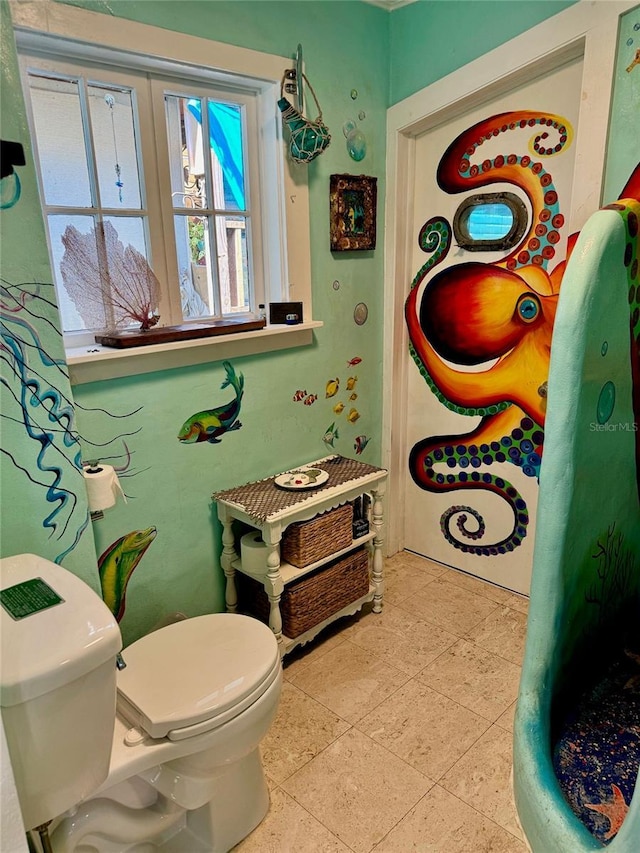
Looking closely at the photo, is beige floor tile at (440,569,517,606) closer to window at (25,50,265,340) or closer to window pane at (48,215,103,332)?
window at (25,50,265,340)

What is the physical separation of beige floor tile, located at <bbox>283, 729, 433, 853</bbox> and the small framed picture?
1793 mm

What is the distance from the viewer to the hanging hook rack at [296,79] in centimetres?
198

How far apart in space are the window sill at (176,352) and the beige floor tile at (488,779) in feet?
A: 4.86

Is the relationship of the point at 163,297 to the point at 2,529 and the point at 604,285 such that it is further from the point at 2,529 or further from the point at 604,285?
the point at 604,285

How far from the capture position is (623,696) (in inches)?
44.0

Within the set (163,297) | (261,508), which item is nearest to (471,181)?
(163,297)

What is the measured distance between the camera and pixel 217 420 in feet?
6.69

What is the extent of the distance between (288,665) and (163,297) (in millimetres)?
1398

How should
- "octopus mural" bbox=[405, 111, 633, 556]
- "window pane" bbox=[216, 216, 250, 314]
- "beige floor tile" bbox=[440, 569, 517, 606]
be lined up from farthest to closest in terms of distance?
"beige floor tile" bbox=[440, 569, 517, 606] → "octopus mural" bbox=[405, 111, 633, 556] → "window pane" bbox=[216, 216, 250, 314]

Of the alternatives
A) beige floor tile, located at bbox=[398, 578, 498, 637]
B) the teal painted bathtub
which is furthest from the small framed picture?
beige floor tile, located at bbox=[398, 578, 498, 637]

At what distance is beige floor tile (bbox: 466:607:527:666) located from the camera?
221 centimetres

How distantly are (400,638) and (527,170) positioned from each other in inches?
73.4

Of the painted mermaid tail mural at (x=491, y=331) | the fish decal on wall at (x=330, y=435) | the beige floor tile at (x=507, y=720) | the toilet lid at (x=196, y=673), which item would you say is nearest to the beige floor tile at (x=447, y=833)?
the beige floor tile at (x=507, y=720)

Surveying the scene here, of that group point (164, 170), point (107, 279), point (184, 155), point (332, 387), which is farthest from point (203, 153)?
point (332, 387)
